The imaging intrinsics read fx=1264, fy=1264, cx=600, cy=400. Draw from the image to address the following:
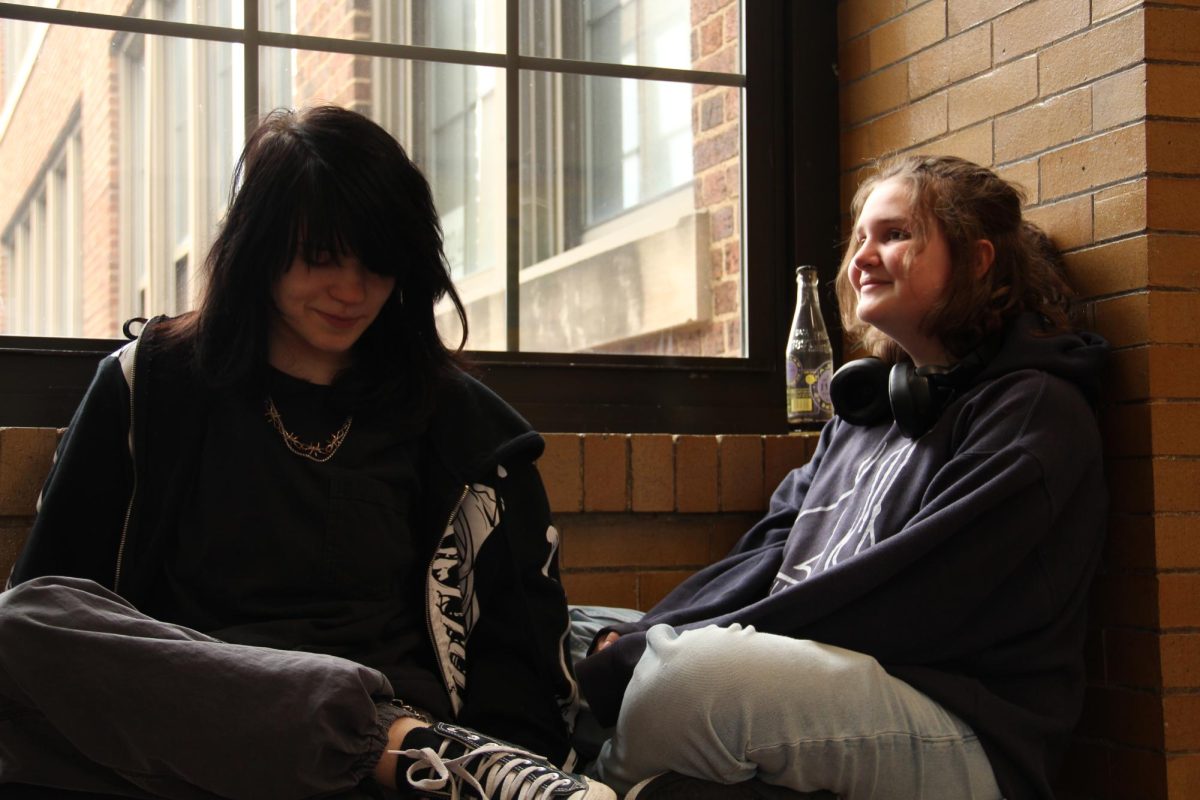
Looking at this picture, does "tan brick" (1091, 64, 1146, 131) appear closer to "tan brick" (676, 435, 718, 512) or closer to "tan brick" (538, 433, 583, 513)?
"tan brick" (676, 435, 718, 512)

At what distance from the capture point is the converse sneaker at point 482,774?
1417 mm

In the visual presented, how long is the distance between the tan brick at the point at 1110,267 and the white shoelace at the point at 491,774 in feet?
3.48

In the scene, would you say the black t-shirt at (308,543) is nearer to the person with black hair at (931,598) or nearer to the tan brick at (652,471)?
the person with black hair at (931,598)

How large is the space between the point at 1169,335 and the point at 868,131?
836 mm

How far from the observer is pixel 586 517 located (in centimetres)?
219

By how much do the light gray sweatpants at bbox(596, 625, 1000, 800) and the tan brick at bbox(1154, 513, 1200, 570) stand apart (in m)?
0.41

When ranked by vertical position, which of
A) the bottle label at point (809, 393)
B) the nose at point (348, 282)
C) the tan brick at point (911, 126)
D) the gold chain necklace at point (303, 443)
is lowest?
the gold chain necklace at point (303, 443)

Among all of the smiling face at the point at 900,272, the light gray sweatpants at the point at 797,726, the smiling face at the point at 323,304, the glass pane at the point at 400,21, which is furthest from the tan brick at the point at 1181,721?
the glass pane at the point at 400,21

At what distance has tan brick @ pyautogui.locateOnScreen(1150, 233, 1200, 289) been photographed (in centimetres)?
178

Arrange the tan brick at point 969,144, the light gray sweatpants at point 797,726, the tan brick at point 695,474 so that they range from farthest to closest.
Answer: the tan brick at point 695,474 < the tan brick at point 969,144 < the light gray sweatpants at point 797,726

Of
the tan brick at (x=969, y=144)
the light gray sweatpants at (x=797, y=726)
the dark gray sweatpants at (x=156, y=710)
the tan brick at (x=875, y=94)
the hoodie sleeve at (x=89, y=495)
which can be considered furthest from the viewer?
the tan brick at (x=875, y=94)

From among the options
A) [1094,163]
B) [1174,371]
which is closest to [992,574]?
[1174,371]

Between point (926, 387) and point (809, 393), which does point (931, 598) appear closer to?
point (926, 387)

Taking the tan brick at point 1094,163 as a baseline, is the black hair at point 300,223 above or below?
below
